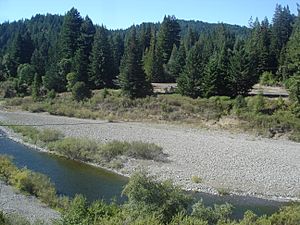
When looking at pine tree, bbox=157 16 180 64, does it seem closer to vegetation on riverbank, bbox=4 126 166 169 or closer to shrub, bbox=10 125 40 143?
shrub, bbox=10 125 40 143

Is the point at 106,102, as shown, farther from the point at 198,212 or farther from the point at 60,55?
the point at 198,212

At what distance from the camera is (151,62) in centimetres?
6456

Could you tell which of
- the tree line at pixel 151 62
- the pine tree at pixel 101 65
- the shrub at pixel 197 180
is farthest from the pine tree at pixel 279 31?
the shrub at pixel 197 180

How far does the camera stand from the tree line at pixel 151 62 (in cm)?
4978

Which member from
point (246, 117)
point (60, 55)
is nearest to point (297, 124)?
point (246, 117)

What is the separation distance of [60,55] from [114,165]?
4223 cm

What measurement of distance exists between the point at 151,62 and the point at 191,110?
1834cm

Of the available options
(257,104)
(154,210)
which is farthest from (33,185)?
(257,104)

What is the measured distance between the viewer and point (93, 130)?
1649 inches

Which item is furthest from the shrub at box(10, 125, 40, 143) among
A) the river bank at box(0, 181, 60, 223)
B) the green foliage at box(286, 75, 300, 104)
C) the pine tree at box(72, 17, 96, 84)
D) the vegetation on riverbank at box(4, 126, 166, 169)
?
the green foliage at box(286, 75, 300, 104)

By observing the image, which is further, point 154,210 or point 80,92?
point 80,92

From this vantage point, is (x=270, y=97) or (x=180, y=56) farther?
(x=180, y=56)

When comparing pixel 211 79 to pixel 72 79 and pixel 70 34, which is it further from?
pixel 70 34

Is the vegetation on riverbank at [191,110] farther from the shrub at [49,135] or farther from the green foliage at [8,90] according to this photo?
the shrub at [49,135]
